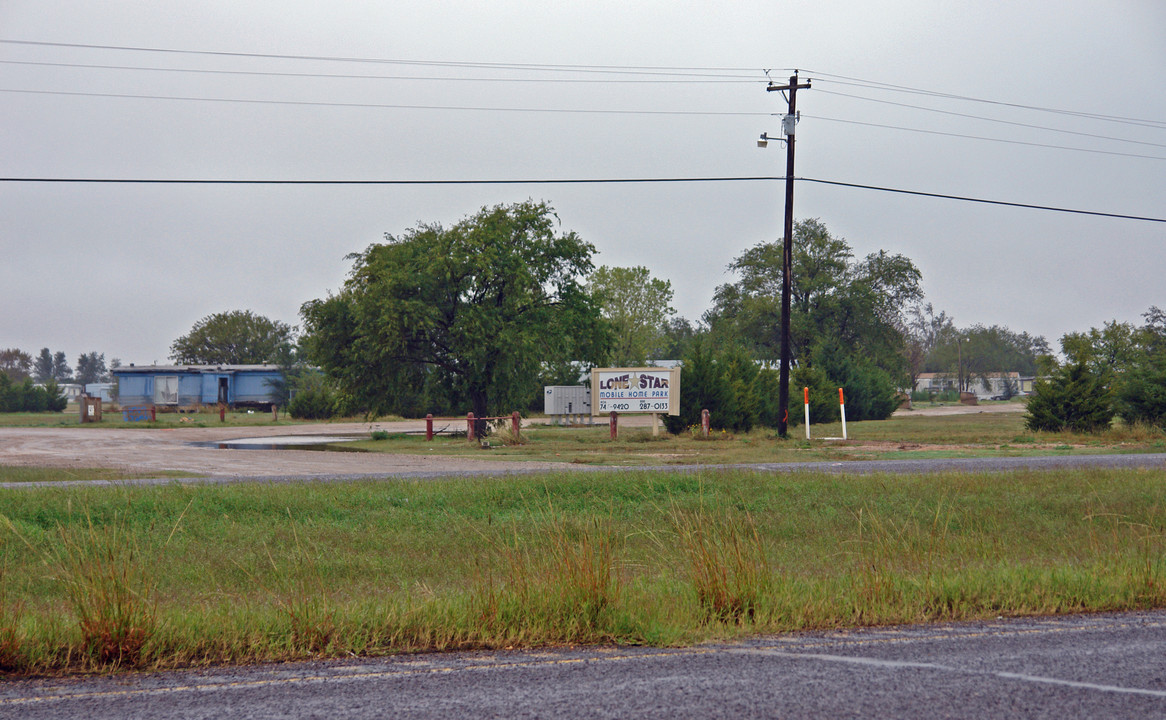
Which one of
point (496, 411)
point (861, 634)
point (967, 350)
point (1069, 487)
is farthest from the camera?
point (967, 350)

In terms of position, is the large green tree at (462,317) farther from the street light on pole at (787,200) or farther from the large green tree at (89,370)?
the large green tree at (89,370)

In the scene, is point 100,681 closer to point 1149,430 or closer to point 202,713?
point 202,713

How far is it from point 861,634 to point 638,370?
81.2 ft

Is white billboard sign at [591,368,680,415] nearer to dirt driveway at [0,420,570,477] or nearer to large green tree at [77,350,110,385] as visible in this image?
dirt driveway at [0,420,570,477]

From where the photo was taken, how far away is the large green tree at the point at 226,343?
93.4m

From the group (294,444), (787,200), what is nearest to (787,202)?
(787,200)

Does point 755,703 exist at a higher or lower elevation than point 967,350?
lower

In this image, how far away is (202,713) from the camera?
13.5ft

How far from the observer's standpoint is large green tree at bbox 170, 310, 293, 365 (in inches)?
3676

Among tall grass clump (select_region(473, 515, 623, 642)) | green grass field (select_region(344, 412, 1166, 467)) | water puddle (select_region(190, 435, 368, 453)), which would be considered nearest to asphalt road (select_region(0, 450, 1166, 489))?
green grass field (select_region(344, 412, 1166, 467))

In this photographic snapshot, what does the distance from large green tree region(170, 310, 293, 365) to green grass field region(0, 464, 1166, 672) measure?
85.6m

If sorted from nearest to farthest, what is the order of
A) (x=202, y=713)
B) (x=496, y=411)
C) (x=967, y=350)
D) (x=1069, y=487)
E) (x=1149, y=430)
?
(x=202, y=713), (x=1069, y=487), (x=1149, y=430), (x=496, y=411), (x=967, y=350)

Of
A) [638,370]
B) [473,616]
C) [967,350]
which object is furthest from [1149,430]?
[967,350]

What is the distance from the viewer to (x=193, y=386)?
60.7 metres
